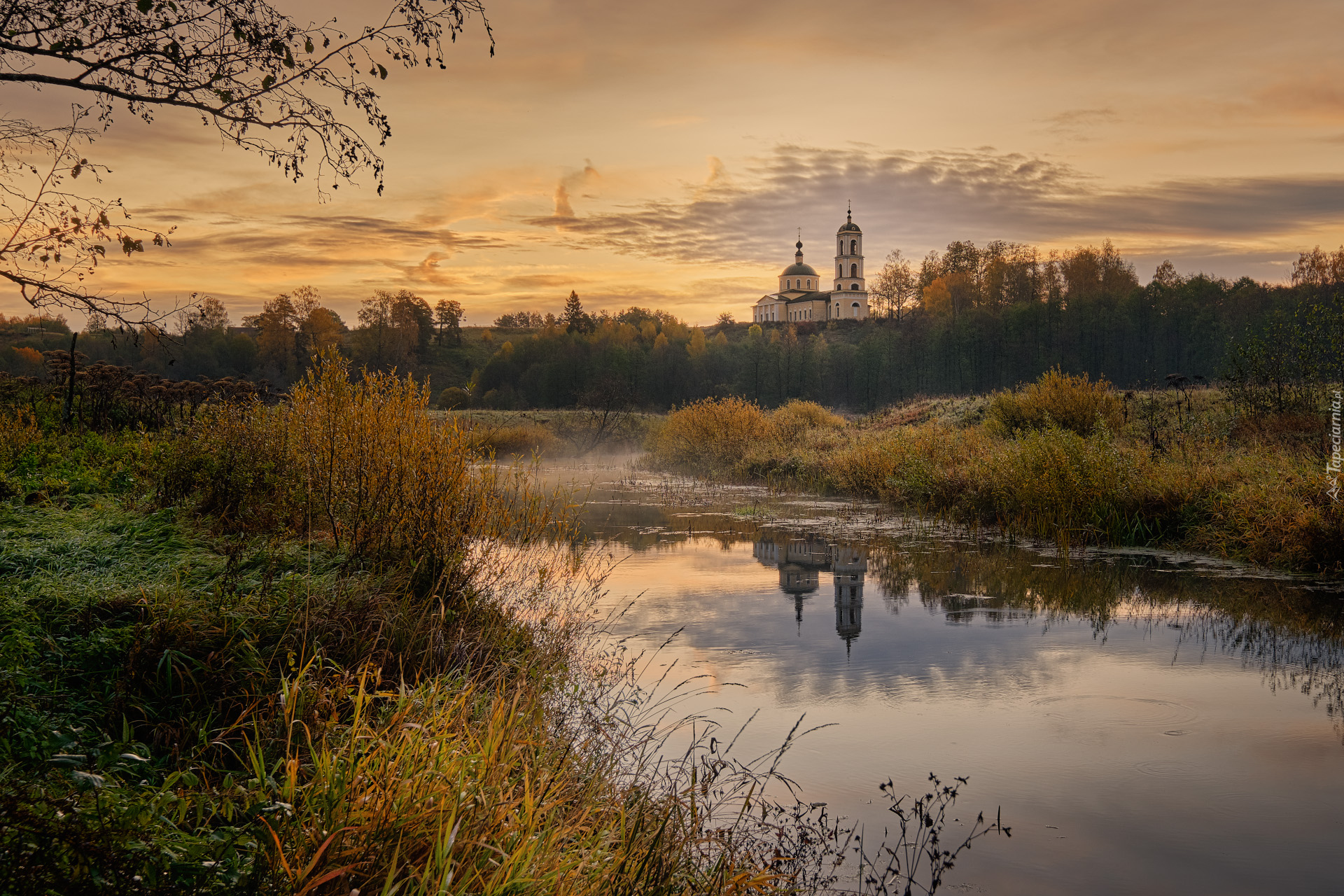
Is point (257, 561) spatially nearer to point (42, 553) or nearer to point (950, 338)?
point (42, 553)

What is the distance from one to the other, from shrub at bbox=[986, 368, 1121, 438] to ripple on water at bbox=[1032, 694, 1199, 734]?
1278cm

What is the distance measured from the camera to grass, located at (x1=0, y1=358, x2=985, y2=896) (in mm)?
2779

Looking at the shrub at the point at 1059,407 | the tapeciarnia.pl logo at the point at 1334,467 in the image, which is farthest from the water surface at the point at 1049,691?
the shrub at the point at 1059,407

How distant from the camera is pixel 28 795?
7.77 feet

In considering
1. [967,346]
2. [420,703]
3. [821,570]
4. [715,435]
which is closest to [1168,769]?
[420,703]

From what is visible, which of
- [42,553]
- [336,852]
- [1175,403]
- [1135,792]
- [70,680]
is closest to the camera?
[336,852]

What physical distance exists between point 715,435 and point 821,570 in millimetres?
14301

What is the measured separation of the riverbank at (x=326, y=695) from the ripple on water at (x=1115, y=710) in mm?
2650

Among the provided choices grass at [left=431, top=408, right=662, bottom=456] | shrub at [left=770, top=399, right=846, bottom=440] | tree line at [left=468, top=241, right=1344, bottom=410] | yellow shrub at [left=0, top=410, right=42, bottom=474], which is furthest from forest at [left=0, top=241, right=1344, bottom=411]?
yellow shrub at [left=0, top=410, right=42, bottom=474]

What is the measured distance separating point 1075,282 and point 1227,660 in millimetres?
68321

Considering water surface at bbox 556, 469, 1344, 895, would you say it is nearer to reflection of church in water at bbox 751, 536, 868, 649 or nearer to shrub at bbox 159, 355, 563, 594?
reflection of church in water at bbox 751, 536, 868, 649

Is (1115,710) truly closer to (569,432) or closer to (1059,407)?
(1059,407)

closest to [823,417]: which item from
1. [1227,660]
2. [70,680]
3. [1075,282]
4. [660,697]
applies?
[1227,660]

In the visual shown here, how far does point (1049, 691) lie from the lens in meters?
7.06
